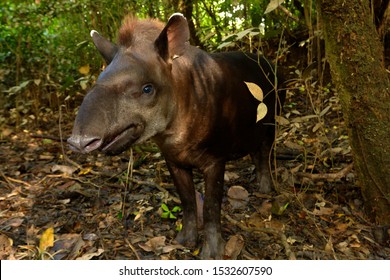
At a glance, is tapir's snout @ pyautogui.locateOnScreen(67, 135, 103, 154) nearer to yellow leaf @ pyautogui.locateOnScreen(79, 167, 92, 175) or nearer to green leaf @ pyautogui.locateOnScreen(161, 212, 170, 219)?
green leaf @ pyautogui.locateOnScreen(161, 212, 170, 219)

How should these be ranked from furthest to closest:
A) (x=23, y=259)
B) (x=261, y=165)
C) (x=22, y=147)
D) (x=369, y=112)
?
(x=22, y=147) → (x=261, y=165) → (x=369, y=112) → (x=23, y=259)

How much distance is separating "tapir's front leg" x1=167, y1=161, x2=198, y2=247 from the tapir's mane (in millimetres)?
933

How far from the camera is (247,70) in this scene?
378 cm

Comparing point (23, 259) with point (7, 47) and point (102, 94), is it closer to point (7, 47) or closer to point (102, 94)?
point (102, 94)

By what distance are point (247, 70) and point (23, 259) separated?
85.0 inches

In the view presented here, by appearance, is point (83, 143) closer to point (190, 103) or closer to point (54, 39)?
point (190, 103)

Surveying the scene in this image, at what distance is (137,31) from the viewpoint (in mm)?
3006

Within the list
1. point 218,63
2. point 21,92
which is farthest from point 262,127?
point 21,92

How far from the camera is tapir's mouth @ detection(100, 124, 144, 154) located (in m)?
2.60

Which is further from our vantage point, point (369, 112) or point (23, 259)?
point (369, 112)

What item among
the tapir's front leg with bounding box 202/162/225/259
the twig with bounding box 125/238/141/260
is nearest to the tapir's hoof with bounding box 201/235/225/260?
the tapir's front leg with bounding box 202/162/225/259

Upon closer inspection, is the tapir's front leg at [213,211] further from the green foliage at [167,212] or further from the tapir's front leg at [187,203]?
the green foliage at [167,212]

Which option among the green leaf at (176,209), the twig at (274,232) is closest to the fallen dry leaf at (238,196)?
the twig at (274,232)

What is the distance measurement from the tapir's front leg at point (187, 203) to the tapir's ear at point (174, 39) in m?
0.84
